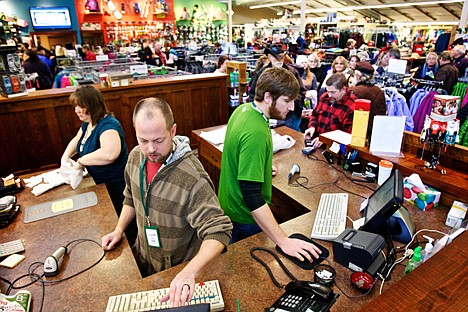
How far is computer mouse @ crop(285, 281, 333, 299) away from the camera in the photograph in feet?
3.84

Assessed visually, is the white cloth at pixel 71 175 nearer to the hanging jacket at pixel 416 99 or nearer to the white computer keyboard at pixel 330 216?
the white computer keyboard at pixel 330 216

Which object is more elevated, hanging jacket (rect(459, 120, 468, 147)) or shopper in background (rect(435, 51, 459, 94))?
shopper in background (rect(435, 51, 459, 94))

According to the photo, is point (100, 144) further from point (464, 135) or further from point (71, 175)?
point (464, 135)

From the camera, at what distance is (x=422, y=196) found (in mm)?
1960

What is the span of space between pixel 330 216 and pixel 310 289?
761 mm

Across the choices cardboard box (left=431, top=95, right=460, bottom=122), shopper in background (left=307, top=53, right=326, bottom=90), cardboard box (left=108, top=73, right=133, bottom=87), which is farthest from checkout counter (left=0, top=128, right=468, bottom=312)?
shopper in background (left=307, top=53, right=326, bottom=90)

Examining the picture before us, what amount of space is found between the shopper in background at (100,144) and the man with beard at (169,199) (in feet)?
2.74

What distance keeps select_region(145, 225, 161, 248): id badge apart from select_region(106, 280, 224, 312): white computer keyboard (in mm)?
299

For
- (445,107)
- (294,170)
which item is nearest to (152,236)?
(294,170)

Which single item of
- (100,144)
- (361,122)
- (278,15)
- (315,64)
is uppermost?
(278,15)

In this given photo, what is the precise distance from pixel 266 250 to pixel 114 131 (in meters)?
1.54

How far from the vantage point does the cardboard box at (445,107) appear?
1.99 meters

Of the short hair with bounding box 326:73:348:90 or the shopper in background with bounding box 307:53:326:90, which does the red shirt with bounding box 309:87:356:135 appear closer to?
the short hair with bounding box 326:73:348:90

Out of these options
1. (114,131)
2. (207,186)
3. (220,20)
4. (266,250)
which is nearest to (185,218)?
(207,186)
